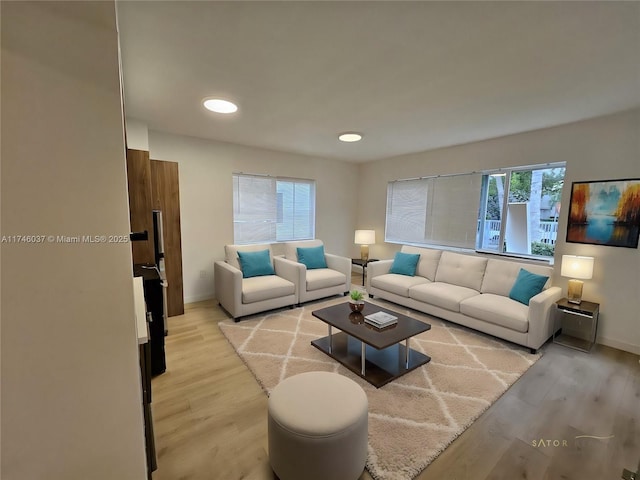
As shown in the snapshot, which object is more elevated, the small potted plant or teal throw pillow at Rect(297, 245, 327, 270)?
teal throw pillow at Rect(297, 245, 327, 270)

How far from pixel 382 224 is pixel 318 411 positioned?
420 cm

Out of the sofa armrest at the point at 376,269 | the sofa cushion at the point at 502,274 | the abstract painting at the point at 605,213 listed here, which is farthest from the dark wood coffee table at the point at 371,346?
the abstract painting at the point at 605,213

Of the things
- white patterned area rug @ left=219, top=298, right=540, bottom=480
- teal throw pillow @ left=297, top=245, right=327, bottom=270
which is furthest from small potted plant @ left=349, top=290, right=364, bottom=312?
teal throw pillow @ left=297, top=245, right=327, bottom=270

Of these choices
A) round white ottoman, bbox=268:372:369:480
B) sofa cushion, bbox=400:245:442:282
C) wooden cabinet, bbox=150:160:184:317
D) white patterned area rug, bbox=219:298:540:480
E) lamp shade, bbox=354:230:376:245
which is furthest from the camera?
lamp shade, bbox=354:230:376:245

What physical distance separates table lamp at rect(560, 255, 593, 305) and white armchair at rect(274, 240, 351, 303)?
253 centimetres

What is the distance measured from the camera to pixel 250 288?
10.6ft

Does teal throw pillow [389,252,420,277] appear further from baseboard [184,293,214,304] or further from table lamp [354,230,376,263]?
baseboard [184,293,214,304]

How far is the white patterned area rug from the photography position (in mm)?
1557

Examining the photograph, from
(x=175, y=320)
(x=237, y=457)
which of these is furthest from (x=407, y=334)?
(x=175, y=320)

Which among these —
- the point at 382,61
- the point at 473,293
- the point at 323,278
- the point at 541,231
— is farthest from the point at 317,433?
the point at 541,231

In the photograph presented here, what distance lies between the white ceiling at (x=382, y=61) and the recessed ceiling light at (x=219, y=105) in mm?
86

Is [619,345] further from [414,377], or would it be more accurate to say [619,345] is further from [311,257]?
[311,257]

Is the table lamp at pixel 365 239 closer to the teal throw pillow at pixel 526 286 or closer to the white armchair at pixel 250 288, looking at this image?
the white armchair at pixel 250 288

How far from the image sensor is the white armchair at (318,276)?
144 inches
